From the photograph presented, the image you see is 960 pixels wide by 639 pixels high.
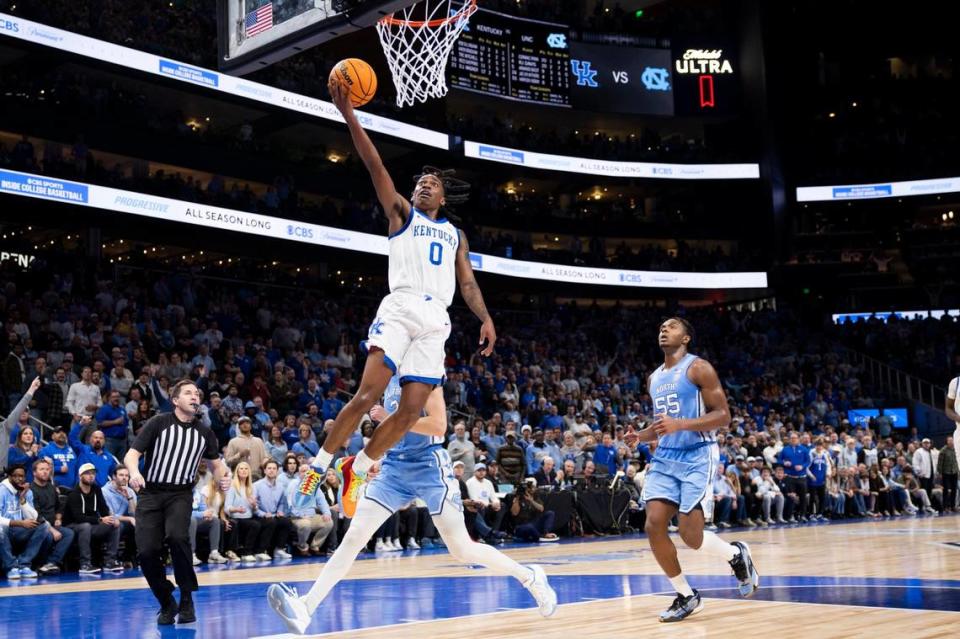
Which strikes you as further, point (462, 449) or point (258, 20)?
point (462, 449)

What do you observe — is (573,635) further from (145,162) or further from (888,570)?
(145,162)

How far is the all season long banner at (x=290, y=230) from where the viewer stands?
19781 millimetres

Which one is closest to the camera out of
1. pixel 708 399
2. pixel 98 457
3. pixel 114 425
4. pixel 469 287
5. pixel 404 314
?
pixel 404 314

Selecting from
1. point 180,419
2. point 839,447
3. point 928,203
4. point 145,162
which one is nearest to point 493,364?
point 839,447

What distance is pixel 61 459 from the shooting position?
38.0ft

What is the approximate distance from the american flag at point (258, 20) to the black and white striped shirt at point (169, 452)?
153 inches

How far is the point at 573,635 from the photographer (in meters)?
5.50

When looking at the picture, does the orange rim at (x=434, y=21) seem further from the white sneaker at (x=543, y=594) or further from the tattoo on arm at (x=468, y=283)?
the white sneaker at (x=543, y=594)

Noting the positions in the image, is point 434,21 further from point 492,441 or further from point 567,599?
point 492,441

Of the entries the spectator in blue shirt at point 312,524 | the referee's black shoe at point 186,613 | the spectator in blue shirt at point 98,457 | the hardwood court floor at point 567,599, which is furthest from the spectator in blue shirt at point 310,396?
the referee's black shoe at point 186,613

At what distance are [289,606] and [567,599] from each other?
2972 millimetres

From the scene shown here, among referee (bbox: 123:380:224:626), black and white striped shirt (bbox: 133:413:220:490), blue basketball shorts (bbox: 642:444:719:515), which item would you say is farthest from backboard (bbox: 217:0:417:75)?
blue basketball shorts (bbox: 642:444:719:515)

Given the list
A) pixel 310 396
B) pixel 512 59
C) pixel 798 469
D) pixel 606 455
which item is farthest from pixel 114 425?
pixel 512 59

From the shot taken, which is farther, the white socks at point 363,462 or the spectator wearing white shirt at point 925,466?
the spectator wearing white shirt at point 925,466
